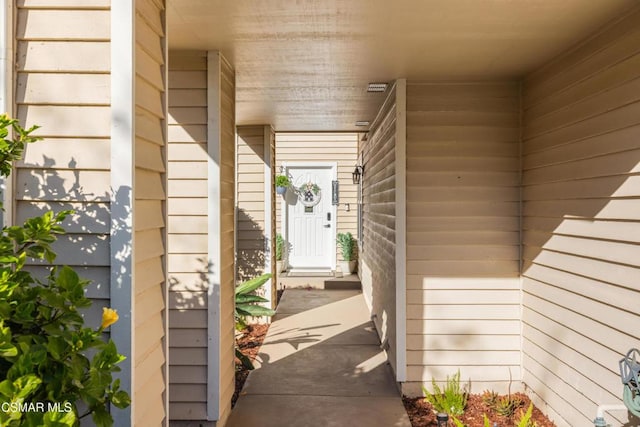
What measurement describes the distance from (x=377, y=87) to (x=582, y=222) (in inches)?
73.6

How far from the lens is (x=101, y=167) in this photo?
1623 millimetres

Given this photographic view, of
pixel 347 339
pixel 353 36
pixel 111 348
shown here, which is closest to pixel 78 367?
pixel 111 348

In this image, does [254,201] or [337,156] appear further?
[337,156]

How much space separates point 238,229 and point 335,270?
2932 mm

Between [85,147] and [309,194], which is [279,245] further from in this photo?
[85,147]

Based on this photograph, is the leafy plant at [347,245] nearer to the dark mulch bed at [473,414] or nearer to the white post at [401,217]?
the white post at [401,217]

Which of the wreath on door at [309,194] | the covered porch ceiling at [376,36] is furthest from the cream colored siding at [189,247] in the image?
the wreath on door at [309,194]

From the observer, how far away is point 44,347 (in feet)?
3.73

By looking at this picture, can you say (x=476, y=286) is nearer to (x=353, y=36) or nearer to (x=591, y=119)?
(x=591, y=119)

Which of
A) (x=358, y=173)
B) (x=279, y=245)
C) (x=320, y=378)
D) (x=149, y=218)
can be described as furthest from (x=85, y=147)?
(x=279, y=245)

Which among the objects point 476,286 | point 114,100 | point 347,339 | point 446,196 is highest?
point 114,100

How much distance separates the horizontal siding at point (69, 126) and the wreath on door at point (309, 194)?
265 inches

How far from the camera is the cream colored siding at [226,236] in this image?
10.1ft

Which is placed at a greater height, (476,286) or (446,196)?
(446,196)
